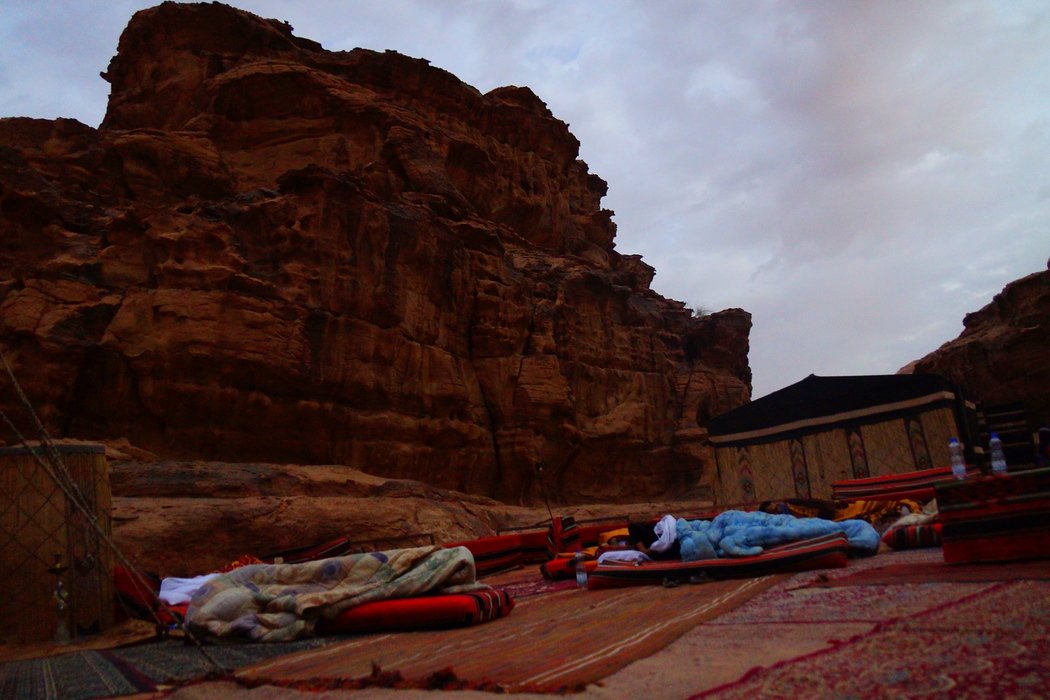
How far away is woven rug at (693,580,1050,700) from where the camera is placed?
1.82m

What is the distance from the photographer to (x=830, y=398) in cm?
1736

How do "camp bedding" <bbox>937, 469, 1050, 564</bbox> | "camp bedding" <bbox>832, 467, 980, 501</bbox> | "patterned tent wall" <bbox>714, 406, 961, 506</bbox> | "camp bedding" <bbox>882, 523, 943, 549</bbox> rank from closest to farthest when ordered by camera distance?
"camp bedding" <bbox>937, 469, 1050, 564</bbox> < "camp bedding" <bbox>882, 523, 943, 549</bbox> < "camp bedding" <bbox>832, 467, 980, 501</bbox> < "patterned tent wall" <bbox>714, 406, 961, 506</bbox>

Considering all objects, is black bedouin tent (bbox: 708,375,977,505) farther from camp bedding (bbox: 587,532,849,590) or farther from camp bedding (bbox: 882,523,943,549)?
camp bedding (bbox: 587,532,849,590)

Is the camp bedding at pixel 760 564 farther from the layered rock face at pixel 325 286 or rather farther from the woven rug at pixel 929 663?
the layered rock face at pixel 325 286

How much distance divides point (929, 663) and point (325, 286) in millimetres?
17015

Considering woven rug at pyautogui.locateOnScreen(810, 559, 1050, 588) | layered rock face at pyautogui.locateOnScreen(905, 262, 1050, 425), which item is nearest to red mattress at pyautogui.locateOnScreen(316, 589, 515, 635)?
woven rug at pyautogui.locateOnScreen(810, 559, 1050, 588)

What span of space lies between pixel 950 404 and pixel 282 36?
27.9 m

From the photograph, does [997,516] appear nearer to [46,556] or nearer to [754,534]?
[754,534]

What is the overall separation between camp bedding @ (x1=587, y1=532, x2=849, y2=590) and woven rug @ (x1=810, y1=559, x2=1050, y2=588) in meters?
0.47

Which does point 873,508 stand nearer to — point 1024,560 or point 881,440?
point 1024,560

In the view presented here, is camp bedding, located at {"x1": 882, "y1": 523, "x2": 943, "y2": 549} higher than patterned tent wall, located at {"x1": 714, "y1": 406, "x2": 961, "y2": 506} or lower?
lower

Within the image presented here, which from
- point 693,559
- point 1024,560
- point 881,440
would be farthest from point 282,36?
point 1024,560

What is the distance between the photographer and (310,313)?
17016 millimetres

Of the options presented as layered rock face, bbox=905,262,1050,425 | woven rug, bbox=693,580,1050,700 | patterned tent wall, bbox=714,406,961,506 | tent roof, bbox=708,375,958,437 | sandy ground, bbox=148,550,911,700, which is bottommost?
sandy ground, bbox=148,550,911,700
